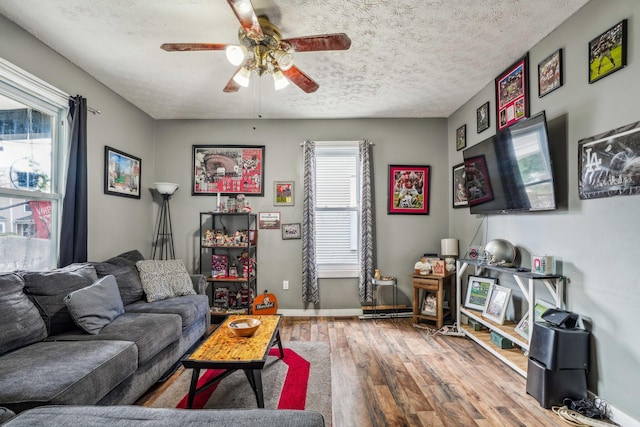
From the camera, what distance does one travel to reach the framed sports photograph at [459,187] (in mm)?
4016

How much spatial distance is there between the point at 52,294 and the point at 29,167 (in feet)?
3.75

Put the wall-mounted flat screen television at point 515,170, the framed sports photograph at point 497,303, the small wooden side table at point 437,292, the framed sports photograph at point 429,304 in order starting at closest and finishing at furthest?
the wall-mounted flat screen television at point 515,170 → the framed sports photograph at point 497,303 → the small wooden side table at point 437,292 → the framed sports photograph at point 429,304

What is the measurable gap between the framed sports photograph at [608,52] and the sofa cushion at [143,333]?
358 centimetres

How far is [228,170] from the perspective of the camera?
4.44 metres

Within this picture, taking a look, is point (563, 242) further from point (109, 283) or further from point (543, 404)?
point (109, 283)

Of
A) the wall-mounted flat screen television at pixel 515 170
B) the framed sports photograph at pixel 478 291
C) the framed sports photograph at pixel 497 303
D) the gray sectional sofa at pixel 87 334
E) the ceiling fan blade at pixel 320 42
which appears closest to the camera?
the gray sectional sofa at pixel 87 334

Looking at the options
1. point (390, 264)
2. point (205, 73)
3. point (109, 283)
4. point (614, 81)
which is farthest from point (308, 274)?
point (614, 81)

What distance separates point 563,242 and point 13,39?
444cm

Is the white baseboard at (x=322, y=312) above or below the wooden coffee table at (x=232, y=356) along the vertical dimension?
below

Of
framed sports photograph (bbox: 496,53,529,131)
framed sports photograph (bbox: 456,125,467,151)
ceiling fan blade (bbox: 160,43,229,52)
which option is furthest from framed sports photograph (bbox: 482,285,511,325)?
ceiling fan blade (bbox: 160,43,229,52)

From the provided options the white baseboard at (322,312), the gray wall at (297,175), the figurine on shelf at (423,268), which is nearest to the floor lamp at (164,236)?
the gray wall at (297,175)

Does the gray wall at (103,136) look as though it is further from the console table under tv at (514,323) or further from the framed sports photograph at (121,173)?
the console table under tv at (514,323)

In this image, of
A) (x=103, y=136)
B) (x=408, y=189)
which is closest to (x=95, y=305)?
(x=103, y=136)

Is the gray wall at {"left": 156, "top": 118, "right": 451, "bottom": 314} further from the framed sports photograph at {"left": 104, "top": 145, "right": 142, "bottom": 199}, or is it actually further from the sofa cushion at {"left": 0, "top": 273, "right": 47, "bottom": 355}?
the sofa cushion at {"left": 0, "top": 273, "right": 47, "bottom": 355}
